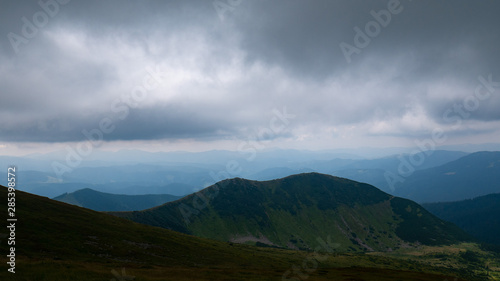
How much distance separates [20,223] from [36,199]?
24.2 metres

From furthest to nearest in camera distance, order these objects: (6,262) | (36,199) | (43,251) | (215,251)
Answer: (215,251), (36,199), (43,251), (6,262)

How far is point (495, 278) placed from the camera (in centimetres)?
17675

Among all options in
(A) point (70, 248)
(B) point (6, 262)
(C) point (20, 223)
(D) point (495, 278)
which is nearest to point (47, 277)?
(B) point (6, 262)

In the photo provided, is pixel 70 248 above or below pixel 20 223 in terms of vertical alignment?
below

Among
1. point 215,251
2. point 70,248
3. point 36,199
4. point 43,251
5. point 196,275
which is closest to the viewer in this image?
point 196,275

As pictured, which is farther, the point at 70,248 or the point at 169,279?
the point at 70,248

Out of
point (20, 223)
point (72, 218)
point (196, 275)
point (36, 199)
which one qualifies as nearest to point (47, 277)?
point (196, 275)

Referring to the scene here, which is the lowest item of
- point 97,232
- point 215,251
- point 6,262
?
point 215,251

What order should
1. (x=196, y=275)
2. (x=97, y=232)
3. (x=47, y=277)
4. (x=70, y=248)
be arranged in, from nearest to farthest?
(x=47, y=277) < (x=196, y=275) < (x=70, y=248) < (x=97, y=232)

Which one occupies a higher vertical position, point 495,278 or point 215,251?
point 215,251

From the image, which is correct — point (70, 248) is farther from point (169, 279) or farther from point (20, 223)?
point (169, 279)

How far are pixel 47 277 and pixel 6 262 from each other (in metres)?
7.71

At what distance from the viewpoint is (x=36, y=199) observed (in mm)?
71000

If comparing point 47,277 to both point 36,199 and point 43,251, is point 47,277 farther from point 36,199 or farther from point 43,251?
point 36,199
